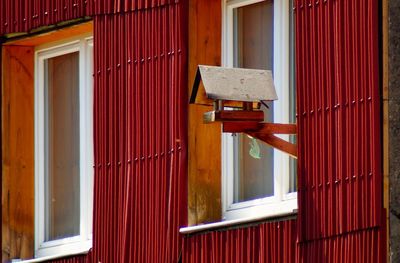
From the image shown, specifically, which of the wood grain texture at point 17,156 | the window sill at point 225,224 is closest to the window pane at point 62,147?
the wood grain texture at point 17,156

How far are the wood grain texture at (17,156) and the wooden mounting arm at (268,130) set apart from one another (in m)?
4.22

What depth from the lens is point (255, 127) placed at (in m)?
16.2

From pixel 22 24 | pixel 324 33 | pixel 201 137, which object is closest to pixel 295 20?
pixel 324 33

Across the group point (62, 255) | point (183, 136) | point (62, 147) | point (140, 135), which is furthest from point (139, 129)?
point (62, 147)

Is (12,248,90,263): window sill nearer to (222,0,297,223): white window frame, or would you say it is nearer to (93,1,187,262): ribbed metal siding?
(93,1,187,262): ribbed metal siding

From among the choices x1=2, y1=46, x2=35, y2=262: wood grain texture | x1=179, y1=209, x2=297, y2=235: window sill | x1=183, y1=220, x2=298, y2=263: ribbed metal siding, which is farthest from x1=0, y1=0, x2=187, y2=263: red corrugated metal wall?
x1=2, y1=46, x2=35, y2=262: wood grain texture

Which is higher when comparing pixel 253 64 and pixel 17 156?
pixel 253 64

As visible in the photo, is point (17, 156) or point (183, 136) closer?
point (183, 136)

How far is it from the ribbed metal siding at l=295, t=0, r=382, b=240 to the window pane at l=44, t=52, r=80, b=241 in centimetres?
359

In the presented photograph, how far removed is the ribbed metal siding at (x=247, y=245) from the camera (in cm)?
1669

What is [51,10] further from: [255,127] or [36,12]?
[255,127]

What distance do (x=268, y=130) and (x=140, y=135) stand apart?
7.98 feet

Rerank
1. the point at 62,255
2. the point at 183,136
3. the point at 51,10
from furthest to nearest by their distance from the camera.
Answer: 1. the point at 51,10
2. the point at 62,255
3. the point at 183,136

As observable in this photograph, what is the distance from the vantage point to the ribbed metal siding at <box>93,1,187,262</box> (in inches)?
712
